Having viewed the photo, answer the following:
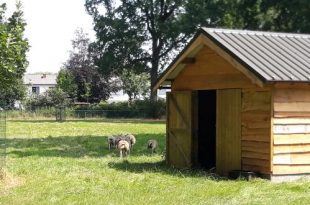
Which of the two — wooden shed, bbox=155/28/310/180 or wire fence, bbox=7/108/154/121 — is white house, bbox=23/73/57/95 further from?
wooden shed, bbox=155/28/310/180

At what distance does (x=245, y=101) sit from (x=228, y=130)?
0.99 metres

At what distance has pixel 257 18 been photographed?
36.8m

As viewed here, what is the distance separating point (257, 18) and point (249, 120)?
23815mm

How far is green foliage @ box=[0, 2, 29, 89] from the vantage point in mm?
12109

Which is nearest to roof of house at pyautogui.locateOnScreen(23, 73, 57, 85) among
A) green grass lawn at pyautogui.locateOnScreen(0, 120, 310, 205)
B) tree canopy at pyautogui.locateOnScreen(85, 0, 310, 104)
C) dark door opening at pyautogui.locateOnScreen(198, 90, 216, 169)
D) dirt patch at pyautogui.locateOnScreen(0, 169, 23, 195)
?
tree canopy at pyautogui.locateOnScreen(85, 0, 310, 104)

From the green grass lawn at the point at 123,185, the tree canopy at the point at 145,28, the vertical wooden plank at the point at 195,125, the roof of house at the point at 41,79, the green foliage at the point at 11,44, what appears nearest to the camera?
the green grass lawn at the point at 123,185

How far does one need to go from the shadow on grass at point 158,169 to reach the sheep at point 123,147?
183cm

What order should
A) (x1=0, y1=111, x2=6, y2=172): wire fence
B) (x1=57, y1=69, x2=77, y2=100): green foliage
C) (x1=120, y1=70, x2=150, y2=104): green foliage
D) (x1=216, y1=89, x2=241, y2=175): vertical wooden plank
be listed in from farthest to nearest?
(x1=120, y1=70, x2=150, y2=104): green foliage, (x1=57, y1=69, x2=77, y2=100): green foliage, (x1=216, y1=89, x2=241, y2=175): vertical wooden plank, (x1=0, y1=111, x2=6, y2=172): wire fence

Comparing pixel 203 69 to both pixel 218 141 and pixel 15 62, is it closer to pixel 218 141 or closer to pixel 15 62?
pixel 218 141

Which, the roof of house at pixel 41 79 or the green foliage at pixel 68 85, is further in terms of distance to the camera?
the roof of house at pixel 41 79

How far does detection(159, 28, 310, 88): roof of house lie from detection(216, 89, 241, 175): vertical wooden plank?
106cm

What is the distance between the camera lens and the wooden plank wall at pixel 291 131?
13.5 metres

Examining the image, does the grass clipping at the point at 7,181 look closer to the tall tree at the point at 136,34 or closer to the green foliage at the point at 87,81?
the tall tree at the point at 136,34

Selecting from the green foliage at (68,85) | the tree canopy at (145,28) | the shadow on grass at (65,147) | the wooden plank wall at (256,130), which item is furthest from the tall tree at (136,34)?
the wooden plank wall at (256,130)
